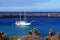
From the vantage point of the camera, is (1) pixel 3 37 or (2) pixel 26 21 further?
(2) pixel 26 21

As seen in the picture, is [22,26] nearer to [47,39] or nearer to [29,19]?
[29,19]

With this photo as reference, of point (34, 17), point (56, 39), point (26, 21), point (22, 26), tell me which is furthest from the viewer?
point (34, 17)

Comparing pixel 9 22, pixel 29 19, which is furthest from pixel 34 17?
pixel 9 22

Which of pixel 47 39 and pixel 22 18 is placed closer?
pixel 47 39

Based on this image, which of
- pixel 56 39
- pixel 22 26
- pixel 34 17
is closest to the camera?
pixel 56 39

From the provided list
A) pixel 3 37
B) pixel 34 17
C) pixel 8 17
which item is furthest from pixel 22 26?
pixel 3 37

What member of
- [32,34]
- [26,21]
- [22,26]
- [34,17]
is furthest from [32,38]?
[34,17]

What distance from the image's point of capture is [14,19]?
8.80 metres

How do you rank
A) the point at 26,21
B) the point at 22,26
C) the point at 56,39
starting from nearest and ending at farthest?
the point at 56,39
the point at 22,26
the point at 26,21

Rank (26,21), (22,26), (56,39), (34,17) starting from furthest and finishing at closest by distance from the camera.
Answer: (34,17) < (26,21) < (22,26) < (56,39)

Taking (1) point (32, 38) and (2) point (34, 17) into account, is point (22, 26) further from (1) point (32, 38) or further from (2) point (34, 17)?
(1) point (32, 38)

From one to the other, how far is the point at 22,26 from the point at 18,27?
265 millimetres

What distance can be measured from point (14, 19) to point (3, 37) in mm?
4109

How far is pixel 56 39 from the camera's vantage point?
4512mm
